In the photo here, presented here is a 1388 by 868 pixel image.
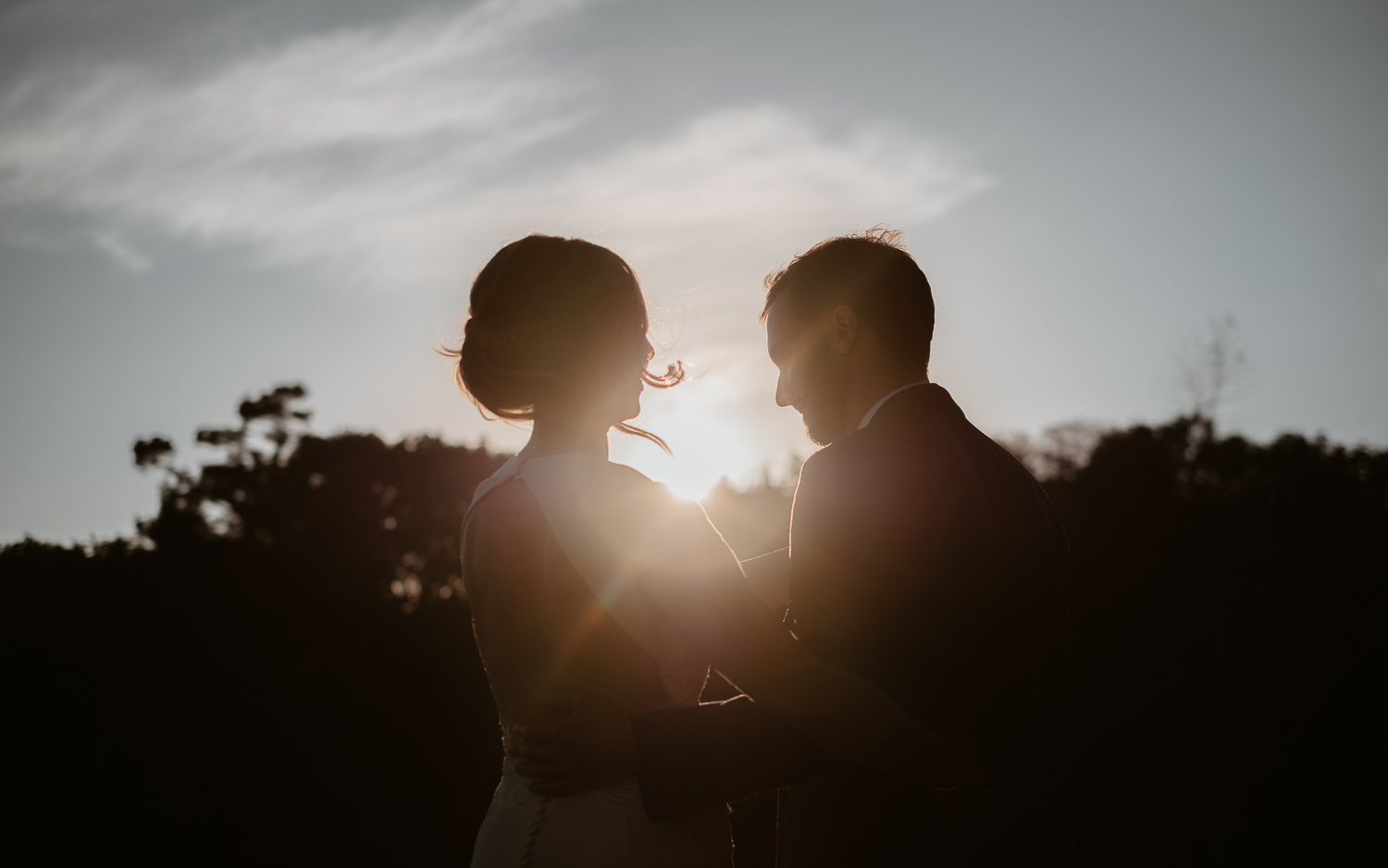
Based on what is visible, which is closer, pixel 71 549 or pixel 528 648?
pixel 528 648

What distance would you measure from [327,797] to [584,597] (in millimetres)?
11001

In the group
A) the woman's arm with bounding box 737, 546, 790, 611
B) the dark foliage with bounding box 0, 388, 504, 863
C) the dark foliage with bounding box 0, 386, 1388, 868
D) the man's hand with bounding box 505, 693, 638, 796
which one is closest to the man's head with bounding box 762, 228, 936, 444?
the woman's arm with bounding box 737, 546, 790, 611

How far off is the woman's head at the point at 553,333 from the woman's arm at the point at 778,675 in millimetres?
595

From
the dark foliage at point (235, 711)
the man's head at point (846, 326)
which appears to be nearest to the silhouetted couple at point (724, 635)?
the man's head at point (846, 326)

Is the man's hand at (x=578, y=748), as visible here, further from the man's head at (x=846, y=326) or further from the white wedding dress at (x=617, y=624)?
the man's head at (x=846, y=326)

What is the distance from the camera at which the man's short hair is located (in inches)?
111

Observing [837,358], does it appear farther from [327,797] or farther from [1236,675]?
[1236,675]

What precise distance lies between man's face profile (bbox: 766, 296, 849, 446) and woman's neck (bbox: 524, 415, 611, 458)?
0.94 m

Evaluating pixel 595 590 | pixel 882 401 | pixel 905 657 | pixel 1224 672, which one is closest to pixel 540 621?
pixel 595 590

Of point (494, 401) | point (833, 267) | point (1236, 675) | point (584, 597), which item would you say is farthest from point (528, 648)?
point (1236, 675)

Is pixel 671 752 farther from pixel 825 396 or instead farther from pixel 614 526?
pixel 825 396

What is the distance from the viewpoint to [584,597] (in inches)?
82.1

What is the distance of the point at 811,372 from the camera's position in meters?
2.89

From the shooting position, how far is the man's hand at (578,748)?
209 centimetres
